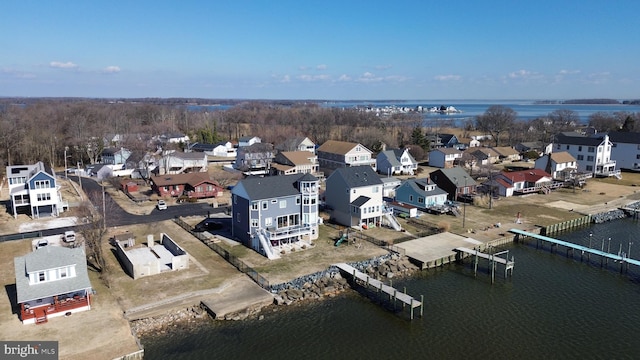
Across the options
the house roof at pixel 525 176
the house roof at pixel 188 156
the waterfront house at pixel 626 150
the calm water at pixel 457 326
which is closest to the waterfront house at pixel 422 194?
the house roof at pixel 525 176

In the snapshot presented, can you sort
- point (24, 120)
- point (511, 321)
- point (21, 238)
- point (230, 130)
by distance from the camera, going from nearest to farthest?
point (511, 321) → point (21, 238) → point (24, 120) → point (230, 130)

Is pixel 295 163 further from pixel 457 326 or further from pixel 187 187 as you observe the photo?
pixel 457 326

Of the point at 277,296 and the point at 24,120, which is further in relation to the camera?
the point at 24,120

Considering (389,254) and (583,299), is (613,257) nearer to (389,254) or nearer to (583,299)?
(583,299)

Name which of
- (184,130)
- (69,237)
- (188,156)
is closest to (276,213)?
(69,237)

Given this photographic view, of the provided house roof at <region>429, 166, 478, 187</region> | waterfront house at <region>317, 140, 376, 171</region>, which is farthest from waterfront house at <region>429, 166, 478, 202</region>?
waterfront house at <region>317, 140, 376, 171</region>

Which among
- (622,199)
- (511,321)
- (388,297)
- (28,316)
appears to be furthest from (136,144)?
(622,199)
